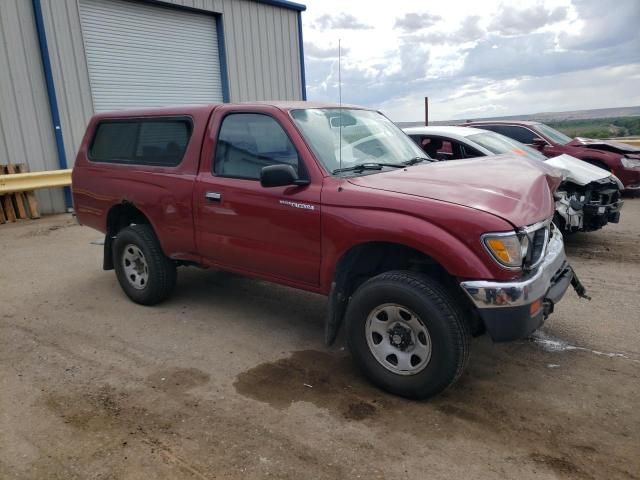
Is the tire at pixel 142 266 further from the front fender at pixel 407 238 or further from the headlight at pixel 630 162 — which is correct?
the headlight at pixel 630 162

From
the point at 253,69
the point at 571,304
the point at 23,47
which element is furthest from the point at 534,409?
the point at 253,69

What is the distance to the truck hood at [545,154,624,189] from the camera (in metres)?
6.70

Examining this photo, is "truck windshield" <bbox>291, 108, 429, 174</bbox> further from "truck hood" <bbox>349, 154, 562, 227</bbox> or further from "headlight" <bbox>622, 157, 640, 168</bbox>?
"headlight" <bbox>622, 157, 640, 168</bbox>

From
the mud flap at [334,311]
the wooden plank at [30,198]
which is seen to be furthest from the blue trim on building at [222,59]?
the mud flap at [334,311]

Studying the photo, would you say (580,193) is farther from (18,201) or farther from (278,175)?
(18,201)

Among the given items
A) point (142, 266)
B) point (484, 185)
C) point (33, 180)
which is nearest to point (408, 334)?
point (484, 185)

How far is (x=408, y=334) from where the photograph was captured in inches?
133

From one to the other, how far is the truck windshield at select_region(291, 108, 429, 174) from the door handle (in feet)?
2.97

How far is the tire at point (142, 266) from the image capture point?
499 centimetres

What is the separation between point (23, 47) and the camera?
1016 centimetres

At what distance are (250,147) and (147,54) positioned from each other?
9.66 meters

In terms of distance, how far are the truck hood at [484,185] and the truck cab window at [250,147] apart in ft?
2.19

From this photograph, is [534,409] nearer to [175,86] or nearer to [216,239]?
[216,239]

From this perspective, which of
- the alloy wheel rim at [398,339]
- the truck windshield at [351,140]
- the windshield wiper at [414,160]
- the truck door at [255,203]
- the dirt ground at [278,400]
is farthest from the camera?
the windshield wiper at [414,160]
